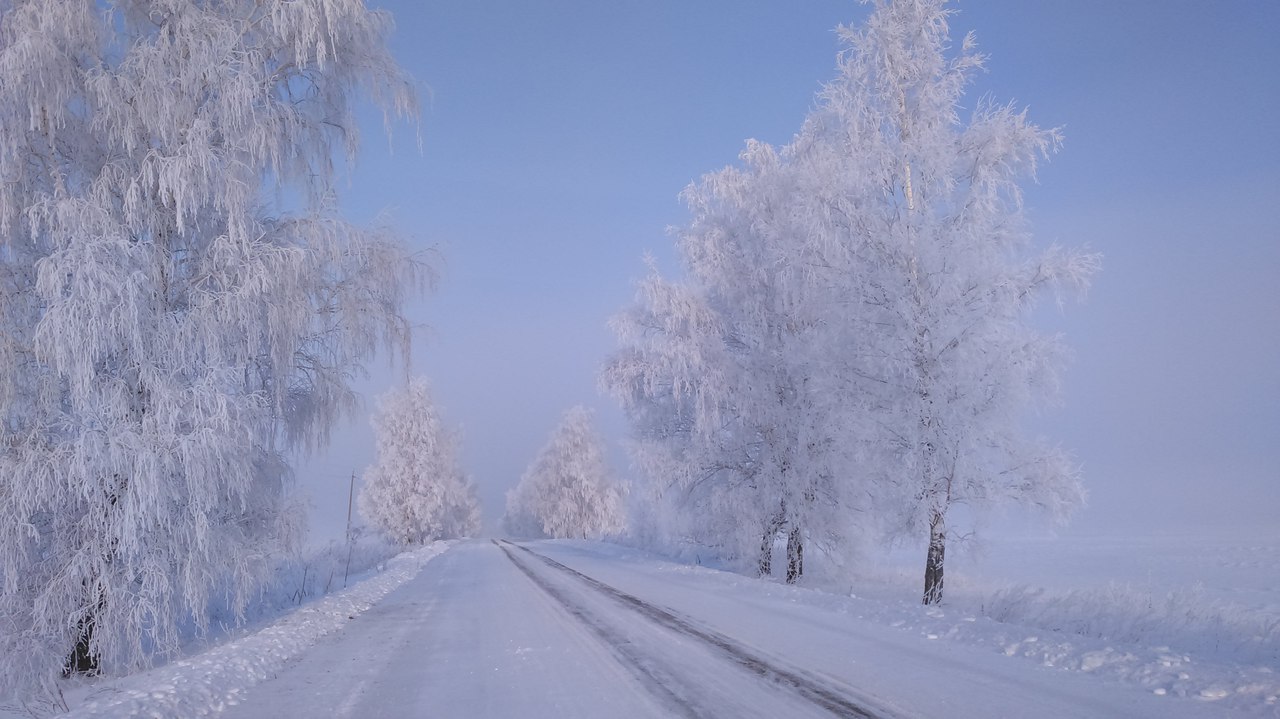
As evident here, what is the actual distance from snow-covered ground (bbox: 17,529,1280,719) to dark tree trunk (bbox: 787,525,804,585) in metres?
4.43

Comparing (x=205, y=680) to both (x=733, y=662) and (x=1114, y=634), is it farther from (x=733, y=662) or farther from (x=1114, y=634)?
(x=1114, y=634)

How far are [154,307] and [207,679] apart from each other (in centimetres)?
522

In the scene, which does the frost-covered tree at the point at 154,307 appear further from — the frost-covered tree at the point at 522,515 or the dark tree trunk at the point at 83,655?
the frost-covered tree at the point at 522,515

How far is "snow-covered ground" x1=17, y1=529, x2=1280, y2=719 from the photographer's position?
5.12m

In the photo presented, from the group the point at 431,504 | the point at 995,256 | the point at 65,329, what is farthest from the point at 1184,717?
the point at 431,504

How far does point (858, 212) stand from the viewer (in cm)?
1239

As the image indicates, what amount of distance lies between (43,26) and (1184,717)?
13.3m

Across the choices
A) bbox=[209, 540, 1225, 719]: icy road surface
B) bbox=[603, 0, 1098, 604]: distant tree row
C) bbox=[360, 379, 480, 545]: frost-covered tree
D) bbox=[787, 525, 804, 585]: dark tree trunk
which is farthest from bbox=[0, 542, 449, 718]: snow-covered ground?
bbox=[360, 379, 480, 545]: frost-covered tree

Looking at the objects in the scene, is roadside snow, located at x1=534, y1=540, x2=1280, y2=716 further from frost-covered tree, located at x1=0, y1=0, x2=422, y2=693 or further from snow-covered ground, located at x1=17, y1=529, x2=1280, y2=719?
frost-covered tree, located at x1=0, y1=0, x2=422, y2=693

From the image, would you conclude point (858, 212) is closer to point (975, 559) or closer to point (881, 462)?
point (881, 462)

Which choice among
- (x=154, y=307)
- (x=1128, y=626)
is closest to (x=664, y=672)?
(x=1128, y=626)

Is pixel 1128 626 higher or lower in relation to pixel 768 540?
higher

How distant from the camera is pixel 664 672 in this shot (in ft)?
20.0

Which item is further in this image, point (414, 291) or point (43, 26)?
point (414, 291)
